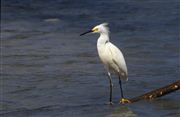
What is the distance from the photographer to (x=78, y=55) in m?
14.1

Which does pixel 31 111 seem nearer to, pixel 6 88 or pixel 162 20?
pixel 6 88

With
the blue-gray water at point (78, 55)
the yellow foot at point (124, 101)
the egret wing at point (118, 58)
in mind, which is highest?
the egret wing at point (118, 58)

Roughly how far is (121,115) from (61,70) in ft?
11.8

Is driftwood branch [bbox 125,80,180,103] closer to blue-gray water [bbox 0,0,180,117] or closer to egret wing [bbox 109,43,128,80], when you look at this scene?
blue-gray water [bbox 0,0,180,117]

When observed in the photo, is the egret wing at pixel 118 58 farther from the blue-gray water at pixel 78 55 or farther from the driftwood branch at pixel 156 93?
the driftwood branch at pixel 156 93

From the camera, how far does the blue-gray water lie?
10156 mm

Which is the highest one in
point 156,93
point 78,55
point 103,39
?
point 103,39

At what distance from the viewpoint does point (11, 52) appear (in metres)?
14.8

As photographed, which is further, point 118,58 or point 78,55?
point 78,55

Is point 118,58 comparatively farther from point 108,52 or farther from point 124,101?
point 124,101

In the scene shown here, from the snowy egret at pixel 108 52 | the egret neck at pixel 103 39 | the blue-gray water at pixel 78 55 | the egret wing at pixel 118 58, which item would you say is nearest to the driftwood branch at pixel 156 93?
the blue-gray water at pixel 78 55

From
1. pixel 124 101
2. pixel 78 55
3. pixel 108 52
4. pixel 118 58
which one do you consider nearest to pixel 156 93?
pixel 124 101

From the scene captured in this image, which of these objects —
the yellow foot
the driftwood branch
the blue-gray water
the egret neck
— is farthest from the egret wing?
the driftwood branch

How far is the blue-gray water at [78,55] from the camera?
10.2 metres
